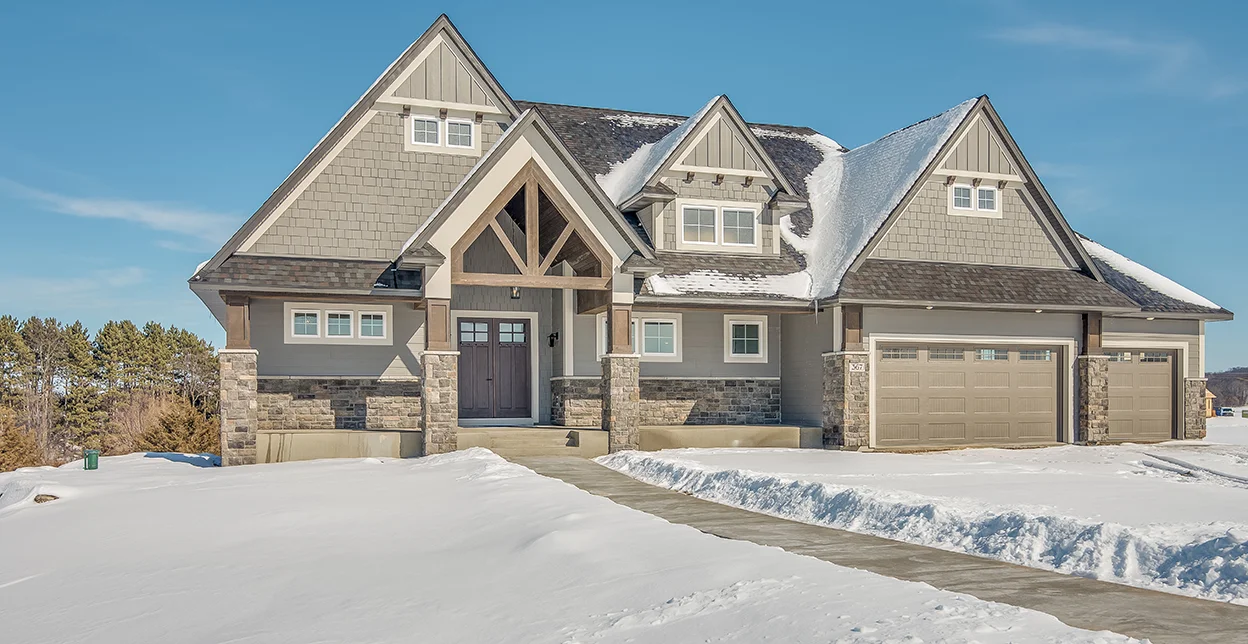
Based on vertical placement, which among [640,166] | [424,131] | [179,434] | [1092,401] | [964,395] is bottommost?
[179,434]

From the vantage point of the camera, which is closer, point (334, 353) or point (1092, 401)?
point (334, 353)

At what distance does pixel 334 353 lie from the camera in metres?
17.7

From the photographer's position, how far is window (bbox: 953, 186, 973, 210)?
64.5ft

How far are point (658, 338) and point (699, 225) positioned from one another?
2.40m

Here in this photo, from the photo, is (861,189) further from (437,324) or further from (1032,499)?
(1032,499)

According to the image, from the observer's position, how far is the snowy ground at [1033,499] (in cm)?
722

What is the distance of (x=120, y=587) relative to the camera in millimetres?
7586

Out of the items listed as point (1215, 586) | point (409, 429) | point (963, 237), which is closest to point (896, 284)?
point (963, 237)

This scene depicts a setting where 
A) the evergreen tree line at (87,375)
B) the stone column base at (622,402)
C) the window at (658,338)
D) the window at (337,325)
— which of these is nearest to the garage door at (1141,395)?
the window at (658,338)

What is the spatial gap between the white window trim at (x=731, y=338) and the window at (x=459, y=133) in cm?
624

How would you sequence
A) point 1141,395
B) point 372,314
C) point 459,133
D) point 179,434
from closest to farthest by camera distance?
point 372,314
point 459,133
point 1141,395
point 179,434

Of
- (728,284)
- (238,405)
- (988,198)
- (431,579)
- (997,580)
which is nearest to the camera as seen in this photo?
(997,580)

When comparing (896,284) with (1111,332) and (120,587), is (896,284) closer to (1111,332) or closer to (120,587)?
(1111,332)

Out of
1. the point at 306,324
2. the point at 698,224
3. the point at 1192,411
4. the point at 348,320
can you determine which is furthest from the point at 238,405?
the point at 1192,411
